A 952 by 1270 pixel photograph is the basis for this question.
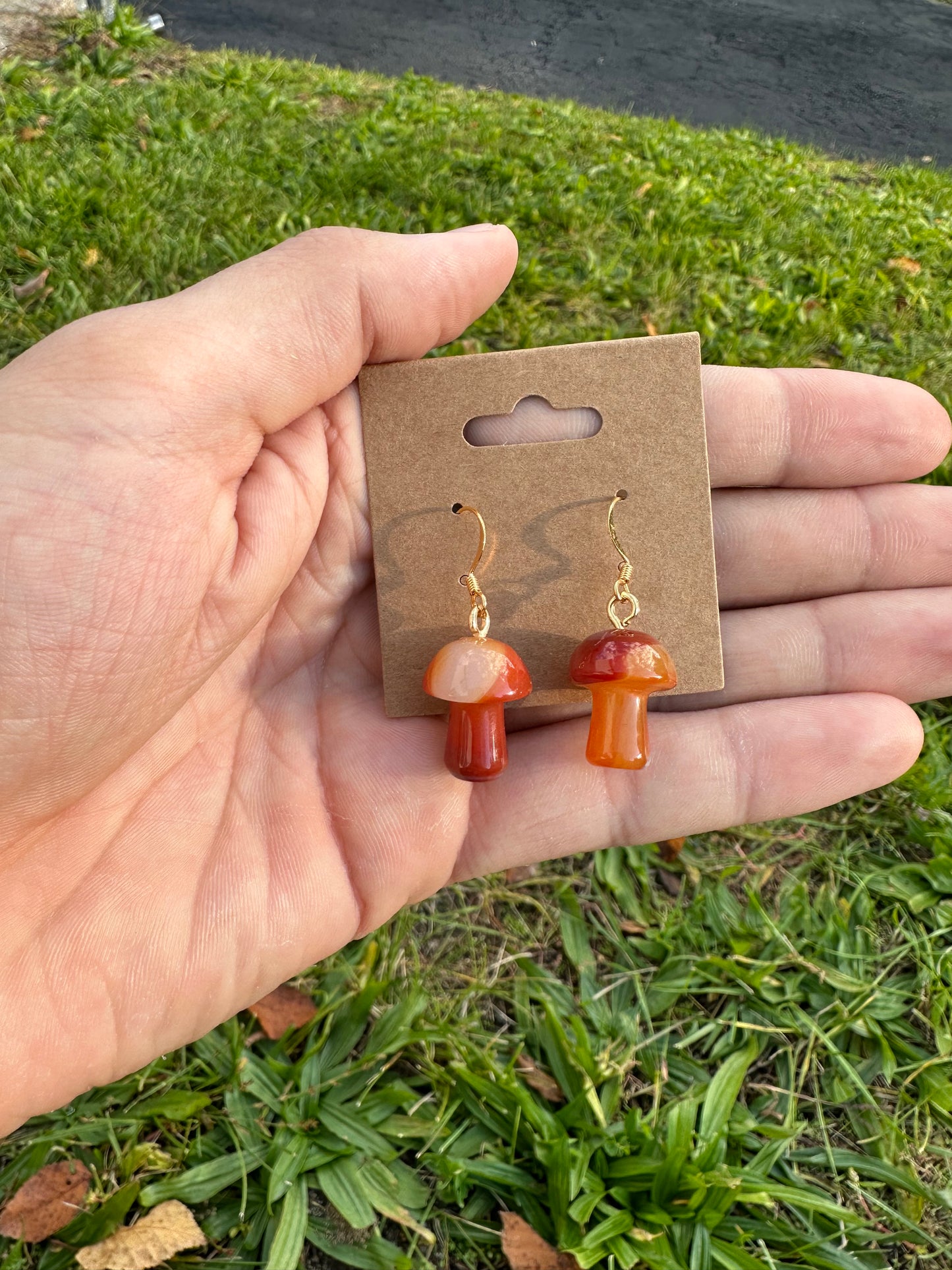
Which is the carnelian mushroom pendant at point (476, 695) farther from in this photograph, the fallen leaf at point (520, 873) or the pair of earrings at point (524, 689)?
the fallen leaf at point (520, 873)

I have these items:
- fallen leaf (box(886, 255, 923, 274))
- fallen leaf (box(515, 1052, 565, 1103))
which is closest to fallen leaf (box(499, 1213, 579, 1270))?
fallen leaf (box(515, 1052, 565, 1103))

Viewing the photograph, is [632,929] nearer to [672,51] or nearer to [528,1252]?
[528,1252]

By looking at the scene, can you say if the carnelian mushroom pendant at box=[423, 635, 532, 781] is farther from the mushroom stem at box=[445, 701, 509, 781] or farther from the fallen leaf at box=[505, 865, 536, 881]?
the fallen leaf at box=[505, 865, 536, 881]

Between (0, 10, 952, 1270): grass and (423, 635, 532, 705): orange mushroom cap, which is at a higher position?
(423, 635, 532, 705): orange mushroom cap

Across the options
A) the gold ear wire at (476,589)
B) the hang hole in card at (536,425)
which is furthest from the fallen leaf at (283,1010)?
the hang hole in card at (536,425)

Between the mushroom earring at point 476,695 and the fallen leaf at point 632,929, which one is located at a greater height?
the mushroom earring at point 476,695

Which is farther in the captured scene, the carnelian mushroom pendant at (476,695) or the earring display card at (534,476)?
the earring display card at (534,476)
